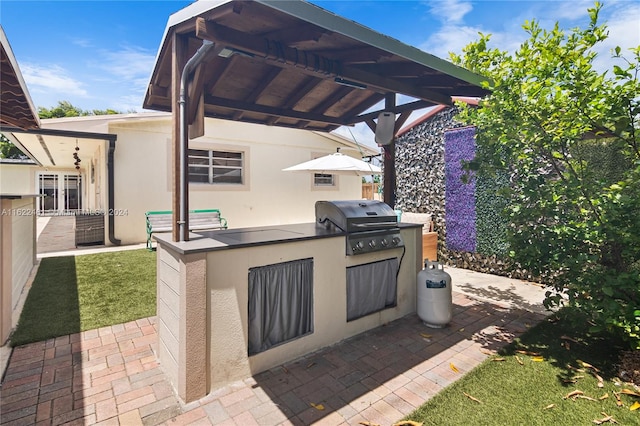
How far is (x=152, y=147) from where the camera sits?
9227 millimetres

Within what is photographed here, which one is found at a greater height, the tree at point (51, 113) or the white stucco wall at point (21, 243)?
the tree at point (51, 113)

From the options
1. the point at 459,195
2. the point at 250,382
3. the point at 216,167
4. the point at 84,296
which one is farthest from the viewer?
the point at 216,167

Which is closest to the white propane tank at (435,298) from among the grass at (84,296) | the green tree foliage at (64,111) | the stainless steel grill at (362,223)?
the stainless steel grill at (362,223)

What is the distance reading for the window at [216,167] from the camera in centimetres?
1010

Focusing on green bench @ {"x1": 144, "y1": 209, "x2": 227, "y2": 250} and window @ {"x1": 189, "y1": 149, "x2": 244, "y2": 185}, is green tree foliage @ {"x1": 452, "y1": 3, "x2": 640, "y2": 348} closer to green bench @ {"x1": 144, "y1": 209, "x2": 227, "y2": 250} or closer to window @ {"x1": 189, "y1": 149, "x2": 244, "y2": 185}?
green bench @ {"x1": 144, "y1": 209, "x2": 227, "y2": 250}

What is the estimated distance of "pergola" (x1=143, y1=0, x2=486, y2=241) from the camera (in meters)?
2.44

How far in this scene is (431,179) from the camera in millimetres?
7520

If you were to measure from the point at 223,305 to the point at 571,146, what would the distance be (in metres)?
3.65

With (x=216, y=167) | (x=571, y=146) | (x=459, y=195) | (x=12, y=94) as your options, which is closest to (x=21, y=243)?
(x=12, y=94)

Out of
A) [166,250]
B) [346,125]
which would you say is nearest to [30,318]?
[166,250]

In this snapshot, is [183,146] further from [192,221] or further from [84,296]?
[192,221]

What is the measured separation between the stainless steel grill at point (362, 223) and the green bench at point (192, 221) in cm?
603

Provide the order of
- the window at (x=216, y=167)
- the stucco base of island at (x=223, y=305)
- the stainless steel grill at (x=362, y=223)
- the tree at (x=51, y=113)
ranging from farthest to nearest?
the tree at (x=51, y=113), the window at (x=216, y=167), the stainless steel grill at (x=362, y=223), the stucco base of island at (x=223, y=305)

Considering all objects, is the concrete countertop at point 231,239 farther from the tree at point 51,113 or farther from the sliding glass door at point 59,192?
the tree at point 51,113
